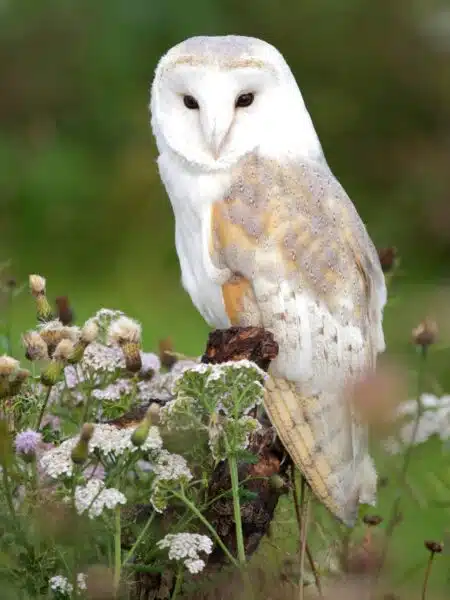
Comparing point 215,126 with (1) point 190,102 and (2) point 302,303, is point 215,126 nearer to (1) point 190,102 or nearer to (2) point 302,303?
(1) point 190,102

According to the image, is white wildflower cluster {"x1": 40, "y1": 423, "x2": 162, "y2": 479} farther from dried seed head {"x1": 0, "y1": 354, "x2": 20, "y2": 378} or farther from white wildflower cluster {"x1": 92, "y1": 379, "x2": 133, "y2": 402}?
white wildflower cluster {"x1": 92, "y1": 379, "x2": 133, "y2": 402}

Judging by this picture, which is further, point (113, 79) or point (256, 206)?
point (113, 79)

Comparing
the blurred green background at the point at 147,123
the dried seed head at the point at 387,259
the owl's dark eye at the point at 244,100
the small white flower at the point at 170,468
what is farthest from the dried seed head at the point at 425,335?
the blurred green background at the point at 147,123

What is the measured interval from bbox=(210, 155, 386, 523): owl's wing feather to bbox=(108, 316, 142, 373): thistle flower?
0.32 meters

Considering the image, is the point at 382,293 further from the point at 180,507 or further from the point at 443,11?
the point at 443,11

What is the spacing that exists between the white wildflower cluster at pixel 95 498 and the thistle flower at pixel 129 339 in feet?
1.00

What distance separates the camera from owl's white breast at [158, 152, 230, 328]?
2.16 metres

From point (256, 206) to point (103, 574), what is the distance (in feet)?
2.49

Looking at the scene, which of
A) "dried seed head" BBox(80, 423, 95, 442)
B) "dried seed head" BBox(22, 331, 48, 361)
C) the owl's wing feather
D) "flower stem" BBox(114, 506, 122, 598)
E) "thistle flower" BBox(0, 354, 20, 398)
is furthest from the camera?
the owl's wing feather

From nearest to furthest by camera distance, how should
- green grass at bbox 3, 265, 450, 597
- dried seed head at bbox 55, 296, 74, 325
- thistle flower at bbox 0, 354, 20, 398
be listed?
thistle flower at bbox 0, 354, 20, 398, dried seed head at bbox 55, 296, 74, 325, green grass at bbox 3, 265, 450, 597

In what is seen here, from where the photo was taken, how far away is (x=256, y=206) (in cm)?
212

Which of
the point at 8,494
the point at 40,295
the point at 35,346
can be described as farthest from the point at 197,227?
A: the point at 8,494

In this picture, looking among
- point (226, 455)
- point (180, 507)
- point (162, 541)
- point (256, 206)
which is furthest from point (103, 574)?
point (256, 206)

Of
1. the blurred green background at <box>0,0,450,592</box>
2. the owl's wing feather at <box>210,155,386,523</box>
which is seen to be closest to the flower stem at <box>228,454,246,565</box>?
the owl's wing feather at <box>210,155,386,523</box>
